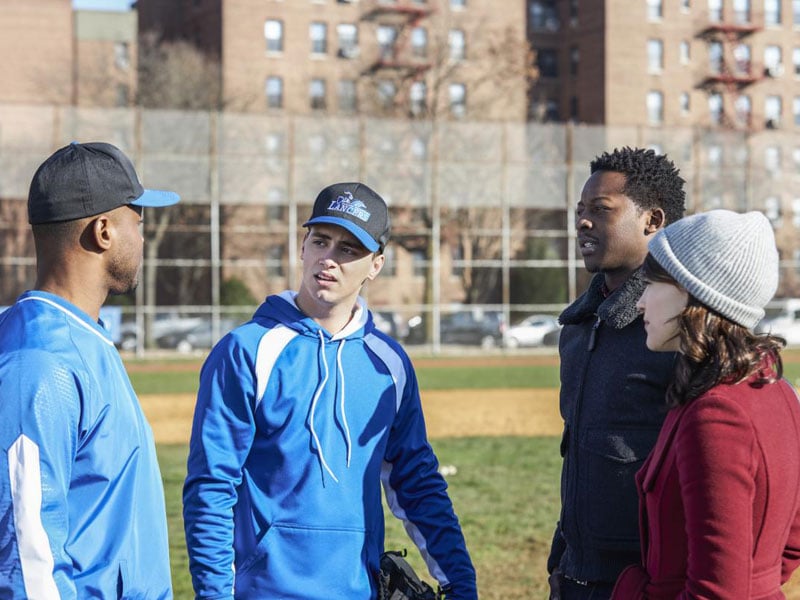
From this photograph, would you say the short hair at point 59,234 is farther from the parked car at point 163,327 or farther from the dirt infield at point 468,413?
the parked car at point 163,327

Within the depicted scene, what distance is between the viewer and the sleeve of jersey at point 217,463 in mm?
3213

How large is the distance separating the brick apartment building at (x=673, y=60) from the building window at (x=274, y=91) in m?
13.4

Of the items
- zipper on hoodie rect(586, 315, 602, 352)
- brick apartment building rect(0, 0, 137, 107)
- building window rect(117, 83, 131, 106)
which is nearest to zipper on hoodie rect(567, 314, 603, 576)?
zipper on hoodie rect(586, 315, 602, 352)

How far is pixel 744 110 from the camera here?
6012cm

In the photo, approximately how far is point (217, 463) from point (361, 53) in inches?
2064

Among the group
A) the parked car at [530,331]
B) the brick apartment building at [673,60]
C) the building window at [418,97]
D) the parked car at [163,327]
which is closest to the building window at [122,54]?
the building window at [418,97]

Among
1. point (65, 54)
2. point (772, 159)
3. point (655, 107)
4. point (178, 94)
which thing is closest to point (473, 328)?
point (772, 159)

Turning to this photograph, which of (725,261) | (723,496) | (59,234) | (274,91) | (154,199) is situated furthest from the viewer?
(274,91)

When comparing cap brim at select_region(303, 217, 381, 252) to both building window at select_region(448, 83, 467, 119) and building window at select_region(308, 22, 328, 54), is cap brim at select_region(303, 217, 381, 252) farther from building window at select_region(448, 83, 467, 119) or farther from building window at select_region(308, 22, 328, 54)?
building window at select_region(308, 22, 328, 54)

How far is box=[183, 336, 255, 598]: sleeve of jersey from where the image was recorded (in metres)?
3.21

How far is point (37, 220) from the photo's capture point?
283 centimetres

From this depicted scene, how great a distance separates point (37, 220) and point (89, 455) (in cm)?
64

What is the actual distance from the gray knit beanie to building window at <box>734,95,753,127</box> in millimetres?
59145

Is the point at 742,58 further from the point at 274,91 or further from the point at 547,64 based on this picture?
the point at 274,91
